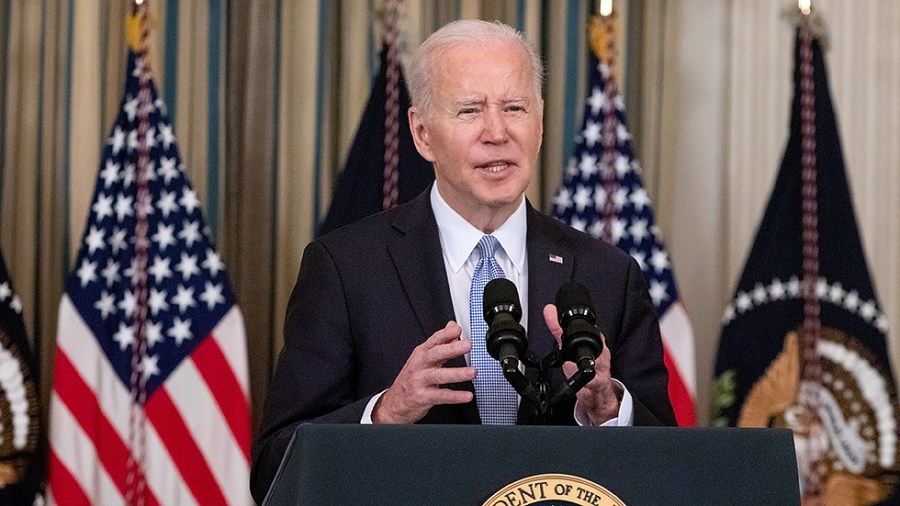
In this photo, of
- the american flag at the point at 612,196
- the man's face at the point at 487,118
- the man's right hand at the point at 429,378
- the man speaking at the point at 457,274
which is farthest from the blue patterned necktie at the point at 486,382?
the american flag at the point at 612,196

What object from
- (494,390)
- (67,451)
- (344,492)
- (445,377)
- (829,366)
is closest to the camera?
(344,492)

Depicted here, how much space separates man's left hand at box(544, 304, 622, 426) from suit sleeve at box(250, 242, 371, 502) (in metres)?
0.42

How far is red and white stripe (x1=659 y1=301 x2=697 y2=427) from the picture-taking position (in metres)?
4.55

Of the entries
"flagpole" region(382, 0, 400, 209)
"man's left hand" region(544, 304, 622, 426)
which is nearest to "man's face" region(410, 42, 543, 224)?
"man's left hand" region(544, 304, 622, 426)

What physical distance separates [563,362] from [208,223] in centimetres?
296

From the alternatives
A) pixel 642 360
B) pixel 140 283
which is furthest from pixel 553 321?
pixel 140 283

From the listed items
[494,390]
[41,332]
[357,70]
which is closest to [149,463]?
[41,332]

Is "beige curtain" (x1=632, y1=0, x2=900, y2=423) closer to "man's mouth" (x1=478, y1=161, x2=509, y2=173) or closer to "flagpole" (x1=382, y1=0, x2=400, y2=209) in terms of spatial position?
"flagpole" (x1=382, y1=0, x2=400, y2=209)

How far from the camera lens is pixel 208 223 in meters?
4.69

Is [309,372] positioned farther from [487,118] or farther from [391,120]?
[391,120]

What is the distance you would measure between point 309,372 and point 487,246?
0.45 m

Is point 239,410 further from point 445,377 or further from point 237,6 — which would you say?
point 445,377

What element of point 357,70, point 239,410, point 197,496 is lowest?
point 197,496

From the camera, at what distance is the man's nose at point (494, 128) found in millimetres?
2461
